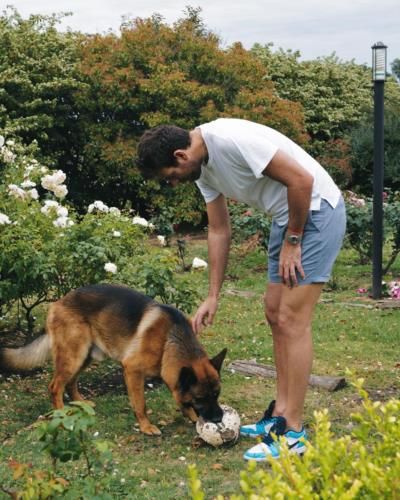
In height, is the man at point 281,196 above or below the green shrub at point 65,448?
above

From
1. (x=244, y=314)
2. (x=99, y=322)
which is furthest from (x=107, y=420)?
(x=244, y=314)

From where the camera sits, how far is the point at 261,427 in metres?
4.84

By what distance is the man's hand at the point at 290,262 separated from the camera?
421 centimetres

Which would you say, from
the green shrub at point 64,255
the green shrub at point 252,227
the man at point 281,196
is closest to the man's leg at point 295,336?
the man at point 281,196

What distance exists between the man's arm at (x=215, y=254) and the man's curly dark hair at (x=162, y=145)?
0.67 metres

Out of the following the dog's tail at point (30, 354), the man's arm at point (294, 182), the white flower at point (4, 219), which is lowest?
the dog's tail at point (30, 354)

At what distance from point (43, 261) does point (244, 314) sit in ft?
11.5

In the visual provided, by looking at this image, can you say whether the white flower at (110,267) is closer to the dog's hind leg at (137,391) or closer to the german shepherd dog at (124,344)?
the german shepherd dog at (124,344)

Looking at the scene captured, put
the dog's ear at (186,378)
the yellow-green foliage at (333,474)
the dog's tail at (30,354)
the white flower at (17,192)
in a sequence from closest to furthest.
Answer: the yellow-green foliage at (333,474), the dog's ear at (186,378), the dog's tail at (30,354), the white flower at (17,192)

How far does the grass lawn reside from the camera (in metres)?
4.38

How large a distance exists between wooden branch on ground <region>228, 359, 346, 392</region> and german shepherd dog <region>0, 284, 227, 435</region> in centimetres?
136

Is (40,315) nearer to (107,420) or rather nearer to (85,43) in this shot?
(107,420)

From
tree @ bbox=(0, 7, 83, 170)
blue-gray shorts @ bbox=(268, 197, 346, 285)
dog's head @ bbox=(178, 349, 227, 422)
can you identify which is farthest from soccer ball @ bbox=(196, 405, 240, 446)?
tree @ bbox=(0, 7, 83, 170)

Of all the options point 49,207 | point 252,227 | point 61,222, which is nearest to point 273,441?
point 61,222
